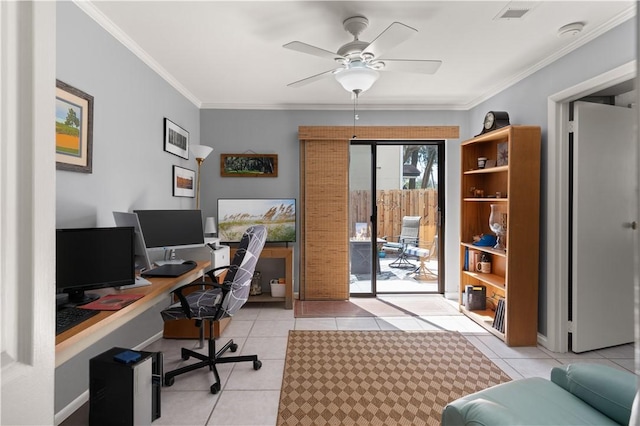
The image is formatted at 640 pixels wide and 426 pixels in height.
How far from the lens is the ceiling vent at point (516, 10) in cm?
206

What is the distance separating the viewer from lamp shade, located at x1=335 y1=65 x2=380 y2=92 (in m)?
2.28

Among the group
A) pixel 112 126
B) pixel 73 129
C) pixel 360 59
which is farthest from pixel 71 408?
pixel 360 59

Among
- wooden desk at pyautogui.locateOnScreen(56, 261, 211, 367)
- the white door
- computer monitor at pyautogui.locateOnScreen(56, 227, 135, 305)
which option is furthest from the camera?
the white door

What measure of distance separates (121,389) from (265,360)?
115 cm

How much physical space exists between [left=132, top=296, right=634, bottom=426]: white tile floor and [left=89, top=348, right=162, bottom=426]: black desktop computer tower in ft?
0.84

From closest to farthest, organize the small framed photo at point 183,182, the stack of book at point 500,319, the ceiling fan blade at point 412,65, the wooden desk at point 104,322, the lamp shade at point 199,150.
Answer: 1. the wooden desk at point 104,322
2. the ceiling fan blade at point 412,65
3. the stack of book at point 500,319
4. the small framed photo at point 183,182
5. the lamp shade at point 199,150

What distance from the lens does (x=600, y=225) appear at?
272 cm

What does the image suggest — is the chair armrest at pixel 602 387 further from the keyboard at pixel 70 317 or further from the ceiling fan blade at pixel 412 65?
the keyboard at pixel 70 317

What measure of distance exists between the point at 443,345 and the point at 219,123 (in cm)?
372

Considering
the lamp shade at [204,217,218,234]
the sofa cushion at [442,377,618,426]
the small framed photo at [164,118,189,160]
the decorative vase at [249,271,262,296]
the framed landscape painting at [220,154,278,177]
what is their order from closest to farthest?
→ the sofa cushion at [442,377,618,426]
the small framed photo at [164,118,189,160]
the lamp shade at [204,217,218,234]
the decorative vase at [249,271,262,296]
the framed landscape painting at [220,154,278,177]

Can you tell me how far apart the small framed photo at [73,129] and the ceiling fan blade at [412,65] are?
6.83 feet

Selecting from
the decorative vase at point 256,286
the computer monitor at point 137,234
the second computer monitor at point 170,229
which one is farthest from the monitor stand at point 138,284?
the decorative vase at point 256,286

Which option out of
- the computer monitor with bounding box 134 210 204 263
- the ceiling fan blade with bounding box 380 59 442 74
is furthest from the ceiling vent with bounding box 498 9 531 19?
the computer monitor with bounding box 134 210 204 263

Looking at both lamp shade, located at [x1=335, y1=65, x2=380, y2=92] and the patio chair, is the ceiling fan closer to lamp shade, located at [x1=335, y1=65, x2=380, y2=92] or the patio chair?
lamp shade, located at [x1=335, y1=65, x2=380, y2=92]
